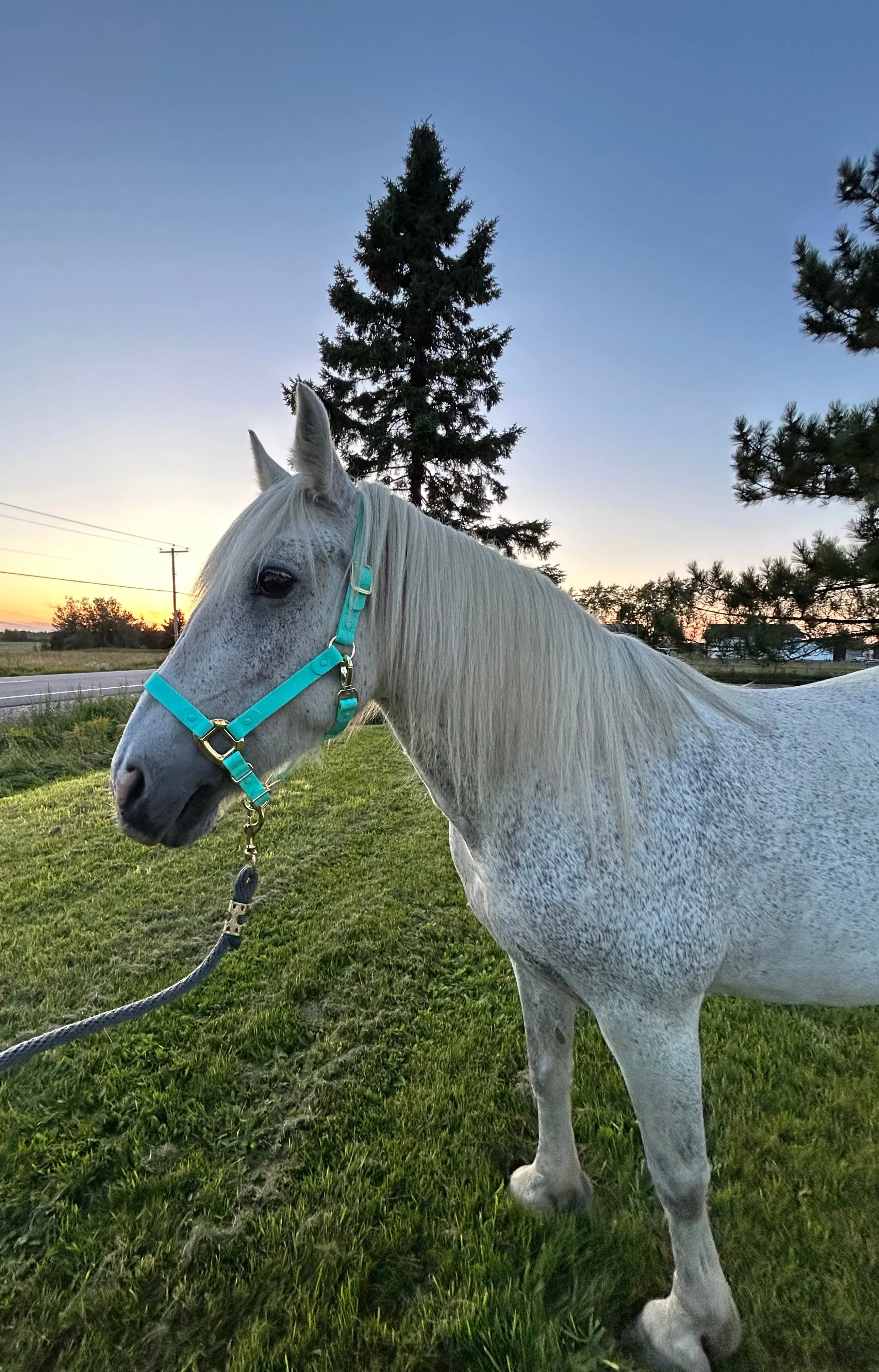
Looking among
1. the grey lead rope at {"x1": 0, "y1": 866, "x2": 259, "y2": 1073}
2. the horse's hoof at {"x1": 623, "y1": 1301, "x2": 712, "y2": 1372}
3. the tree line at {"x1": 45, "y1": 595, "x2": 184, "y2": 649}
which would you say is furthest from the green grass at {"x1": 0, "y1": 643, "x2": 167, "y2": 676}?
the horse's hoof at {"x1": 623, "y1": 1301, "x2": 712, "y2": 1372}

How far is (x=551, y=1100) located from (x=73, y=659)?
119 feet

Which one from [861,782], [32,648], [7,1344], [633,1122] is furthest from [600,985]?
[32,648]

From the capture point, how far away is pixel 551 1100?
1728 mm

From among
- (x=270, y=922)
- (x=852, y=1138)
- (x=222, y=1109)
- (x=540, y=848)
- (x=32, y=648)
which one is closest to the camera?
(x=540, y=848)

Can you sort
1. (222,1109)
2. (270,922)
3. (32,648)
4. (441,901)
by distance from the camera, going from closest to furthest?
1. (222,1109)
2. (270,922)
3. (441,901)
4. (32,648)

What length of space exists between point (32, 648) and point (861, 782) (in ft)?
164

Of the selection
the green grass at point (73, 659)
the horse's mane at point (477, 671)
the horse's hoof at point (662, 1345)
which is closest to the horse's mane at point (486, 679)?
the horse's mane at point (477, 671)

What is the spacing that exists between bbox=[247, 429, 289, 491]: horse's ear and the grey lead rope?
99 centimetres

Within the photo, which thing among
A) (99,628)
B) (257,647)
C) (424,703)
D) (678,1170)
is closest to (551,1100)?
(678,1170)

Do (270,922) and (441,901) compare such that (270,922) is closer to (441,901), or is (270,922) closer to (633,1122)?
(441,901)

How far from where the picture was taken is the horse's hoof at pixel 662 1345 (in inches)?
52.8

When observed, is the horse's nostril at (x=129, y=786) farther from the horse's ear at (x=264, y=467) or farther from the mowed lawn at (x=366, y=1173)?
the mowed lawn at (x=366, y=1173)

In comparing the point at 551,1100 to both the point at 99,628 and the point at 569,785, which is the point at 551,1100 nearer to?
the point at 569,785

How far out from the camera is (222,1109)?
6.99 ft
